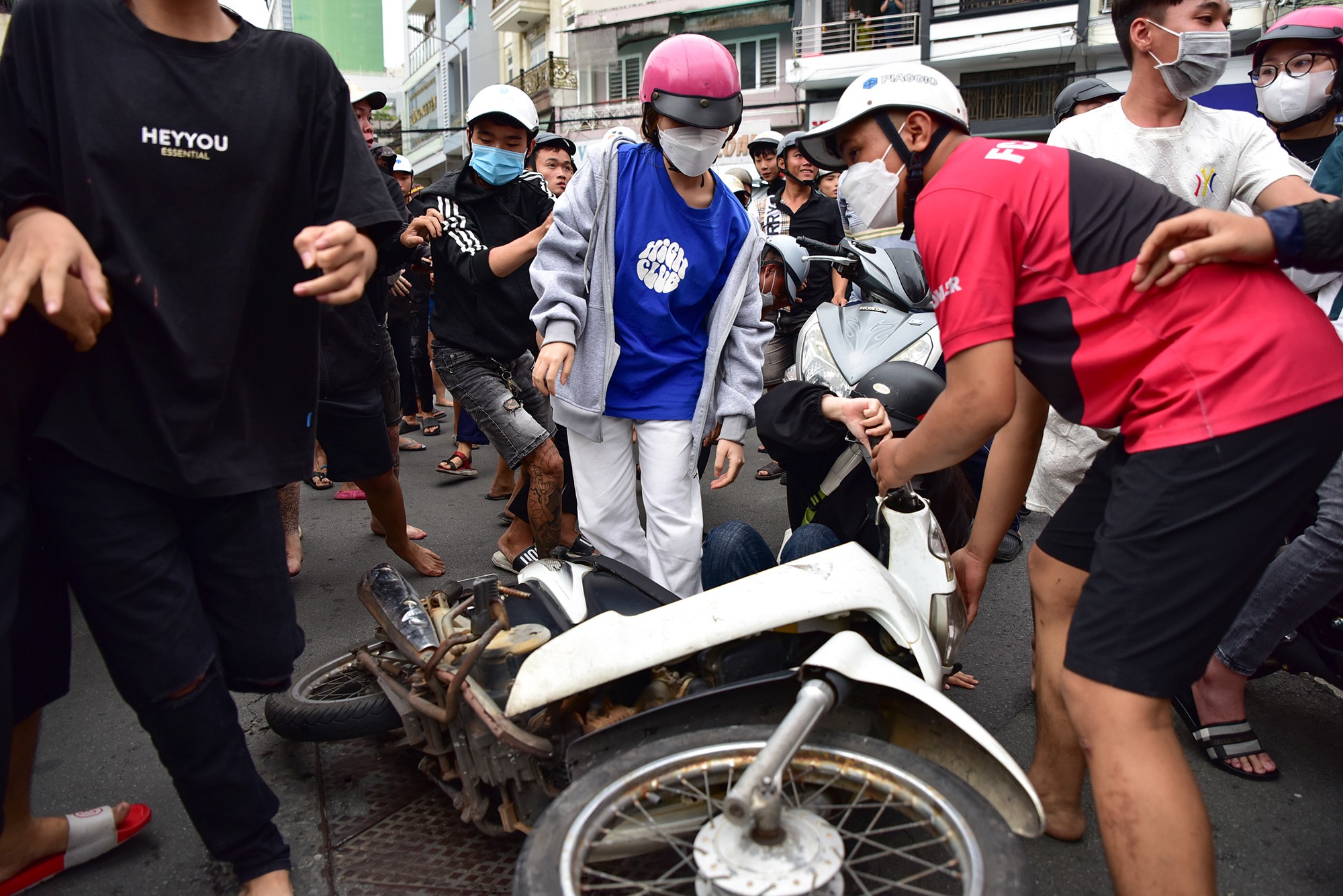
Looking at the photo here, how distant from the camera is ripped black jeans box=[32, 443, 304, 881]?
1.72 meters

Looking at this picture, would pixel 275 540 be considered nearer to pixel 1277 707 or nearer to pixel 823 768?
pixel 823 768

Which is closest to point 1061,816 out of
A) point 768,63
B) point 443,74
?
point 768,63

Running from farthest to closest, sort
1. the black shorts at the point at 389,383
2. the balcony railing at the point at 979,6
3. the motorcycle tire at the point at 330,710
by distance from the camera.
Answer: the balcony railing at the point at 979,6
the black shorts at the point at 389,383
the motorcycle tire at the point at 330,710

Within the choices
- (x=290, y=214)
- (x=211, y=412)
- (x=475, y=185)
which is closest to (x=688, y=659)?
(x=211, y=412)

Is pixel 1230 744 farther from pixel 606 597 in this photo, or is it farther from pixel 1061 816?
pixel 606 597

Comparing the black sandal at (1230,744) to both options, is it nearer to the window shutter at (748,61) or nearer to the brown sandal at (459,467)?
the brown sandal at (459,467)

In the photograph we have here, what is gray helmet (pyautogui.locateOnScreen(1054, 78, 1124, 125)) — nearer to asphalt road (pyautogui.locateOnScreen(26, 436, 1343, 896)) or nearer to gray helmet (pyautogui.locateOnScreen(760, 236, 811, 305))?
gray helmet (pyautogui.locateOnScreen(760, 236, 811, 305))

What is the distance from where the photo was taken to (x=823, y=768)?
5.33ft

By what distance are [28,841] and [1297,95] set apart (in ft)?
14.2

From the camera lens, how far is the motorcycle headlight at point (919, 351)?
311 cm

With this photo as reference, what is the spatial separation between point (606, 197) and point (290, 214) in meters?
1.22

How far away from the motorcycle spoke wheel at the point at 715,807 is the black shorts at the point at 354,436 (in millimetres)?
2442

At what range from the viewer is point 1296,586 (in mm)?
2441

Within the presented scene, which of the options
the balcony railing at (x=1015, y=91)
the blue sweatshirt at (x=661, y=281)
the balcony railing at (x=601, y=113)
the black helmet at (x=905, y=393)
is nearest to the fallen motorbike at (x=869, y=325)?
the black helmet at (x=905, y=393)
